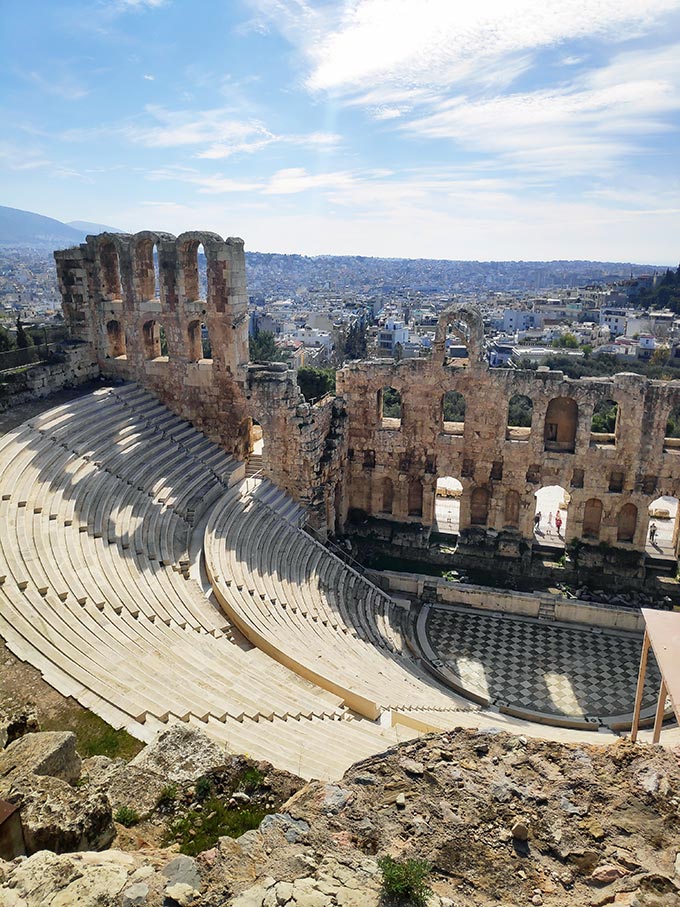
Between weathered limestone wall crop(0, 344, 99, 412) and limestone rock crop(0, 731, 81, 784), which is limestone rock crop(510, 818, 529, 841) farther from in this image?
weathered limestone wall crop(0, 344, 99, 412)

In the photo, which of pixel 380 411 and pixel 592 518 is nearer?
pixel 592 518

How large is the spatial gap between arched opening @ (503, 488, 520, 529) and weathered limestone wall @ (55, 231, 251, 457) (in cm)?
1063

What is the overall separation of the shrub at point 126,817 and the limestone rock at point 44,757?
0.74 m

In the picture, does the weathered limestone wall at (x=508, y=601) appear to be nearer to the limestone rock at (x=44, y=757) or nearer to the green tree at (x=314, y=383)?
the limestone rock at (x=44, y=757)

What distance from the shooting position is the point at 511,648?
67.9ft

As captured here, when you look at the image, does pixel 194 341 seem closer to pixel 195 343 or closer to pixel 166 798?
pixel 195 343

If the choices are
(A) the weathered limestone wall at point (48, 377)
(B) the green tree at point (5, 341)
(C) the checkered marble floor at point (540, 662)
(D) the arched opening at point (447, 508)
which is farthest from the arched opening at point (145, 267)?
(C) the checkered marble floor at point (540, 662)

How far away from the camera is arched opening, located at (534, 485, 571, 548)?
84.8ft

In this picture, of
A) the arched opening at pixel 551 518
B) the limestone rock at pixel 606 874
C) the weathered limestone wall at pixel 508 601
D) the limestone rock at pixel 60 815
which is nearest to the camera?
the limestone rock at pixel 606 874

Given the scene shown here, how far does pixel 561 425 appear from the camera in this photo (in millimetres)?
24531

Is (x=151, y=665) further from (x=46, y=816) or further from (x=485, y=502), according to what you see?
(x=485, y=502)

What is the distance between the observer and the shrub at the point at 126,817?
688cm

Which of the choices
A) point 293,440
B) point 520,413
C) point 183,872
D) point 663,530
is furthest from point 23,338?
point 520,413

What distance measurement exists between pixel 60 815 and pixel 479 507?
21.4m
